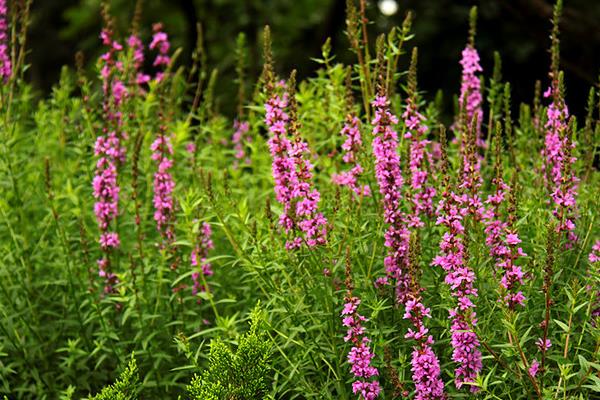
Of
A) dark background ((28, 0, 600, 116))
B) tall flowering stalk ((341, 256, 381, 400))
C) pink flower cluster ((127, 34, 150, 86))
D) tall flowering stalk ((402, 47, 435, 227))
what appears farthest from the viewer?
dark background ((28, 0, 600, 116))

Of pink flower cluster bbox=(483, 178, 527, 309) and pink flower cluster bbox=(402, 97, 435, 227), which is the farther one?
pink flower cluster bbox=(402, 97, 435, 227)

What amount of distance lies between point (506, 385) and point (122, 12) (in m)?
13.0

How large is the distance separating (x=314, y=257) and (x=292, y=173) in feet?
1.28

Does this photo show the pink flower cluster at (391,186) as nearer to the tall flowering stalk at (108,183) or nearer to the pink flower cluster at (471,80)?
the pink flower cluster at (471,80)

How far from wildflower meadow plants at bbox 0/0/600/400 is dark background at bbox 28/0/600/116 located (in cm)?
463

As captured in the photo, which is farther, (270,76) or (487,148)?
(487,148)

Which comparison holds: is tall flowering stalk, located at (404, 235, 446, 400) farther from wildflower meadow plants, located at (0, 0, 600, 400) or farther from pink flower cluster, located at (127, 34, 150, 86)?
pink flower cluster, located at (127, 34, 150, 86)

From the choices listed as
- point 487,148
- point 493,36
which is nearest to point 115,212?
point 487,148

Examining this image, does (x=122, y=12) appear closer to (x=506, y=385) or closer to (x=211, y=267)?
(x=211, y=267)

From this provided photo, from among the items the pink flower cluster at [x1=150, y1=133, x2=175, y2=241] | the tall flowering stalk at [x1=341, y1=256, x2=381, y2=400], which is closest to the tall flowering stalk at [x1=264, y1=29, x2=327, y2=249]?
the tall flowering stalk at [x1=341, y1=256, x2=381, y2=400]

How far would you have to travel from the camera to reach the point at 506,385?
3.79m

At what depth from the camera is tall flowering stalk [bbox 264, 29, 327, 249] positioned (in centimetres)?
407

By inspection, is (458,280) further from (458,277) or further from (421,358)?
(421,358)

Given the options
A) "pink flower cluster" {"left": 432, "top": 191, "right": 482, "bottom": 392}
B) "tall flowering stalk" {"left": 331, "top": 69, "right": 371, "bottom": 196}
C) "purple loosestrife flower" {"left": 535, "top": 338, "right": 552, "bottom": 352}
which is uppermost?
"tall flowering stalk" {"left": 331, "top": 69, "right": 371, "bottom": 196}
